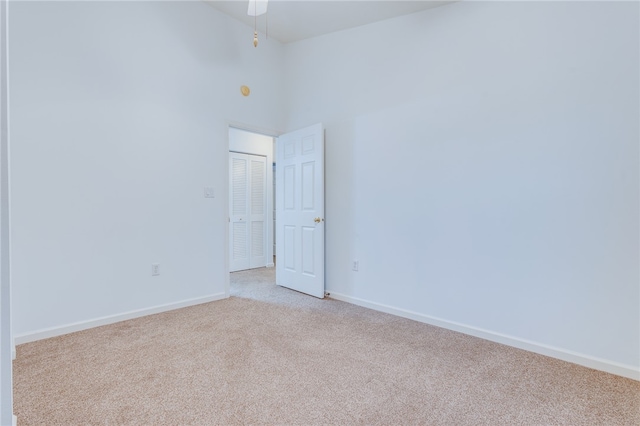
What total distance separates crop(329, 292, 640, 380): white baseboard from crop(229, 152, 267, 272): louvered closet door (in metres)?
2.59

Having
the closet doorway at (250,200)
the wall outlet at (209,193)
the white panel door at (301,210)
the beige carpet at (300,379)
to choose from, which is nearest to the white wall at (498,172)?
the white panel door at (301,210)

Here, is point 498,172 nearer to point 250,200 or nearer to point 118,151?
point 118,151

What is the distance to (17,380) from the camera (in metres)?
1.83

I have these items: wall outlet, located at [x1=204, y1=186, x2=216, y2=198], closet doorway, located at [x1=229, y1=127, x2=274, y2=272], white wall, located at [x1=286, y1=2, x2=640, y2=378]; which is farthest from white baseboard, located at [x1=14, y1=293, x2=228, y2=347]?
closet doorway, located at [x1=229, y1=127, x2=274, y2=272]

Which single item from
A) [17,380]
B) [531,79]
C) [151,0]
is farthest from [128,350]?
[531,79]

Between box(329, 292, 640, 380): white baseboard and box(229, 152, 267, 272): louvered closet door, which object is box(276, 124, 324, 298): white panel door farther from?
box(229, 152, 267, 272): louvered closet door

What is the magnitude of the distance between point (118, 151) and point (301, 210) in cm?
186

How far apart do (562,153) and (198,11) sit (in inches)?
135

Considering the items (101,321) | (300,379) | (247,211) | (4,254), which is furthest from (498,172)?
(247,211)

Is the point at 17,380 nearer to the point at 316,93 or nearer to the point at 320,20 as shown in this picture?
the point at 316,93

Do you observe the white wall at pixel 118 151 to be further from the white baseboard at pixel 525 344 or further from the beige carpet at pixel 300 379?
the white baseboard at pixel 525 344

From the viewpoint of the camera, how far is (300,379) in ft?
6.14

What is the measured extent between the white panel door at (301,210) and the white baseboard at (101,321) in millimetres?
921

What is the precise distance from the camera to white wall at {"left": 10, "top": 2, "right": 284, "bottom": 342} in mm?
2373
